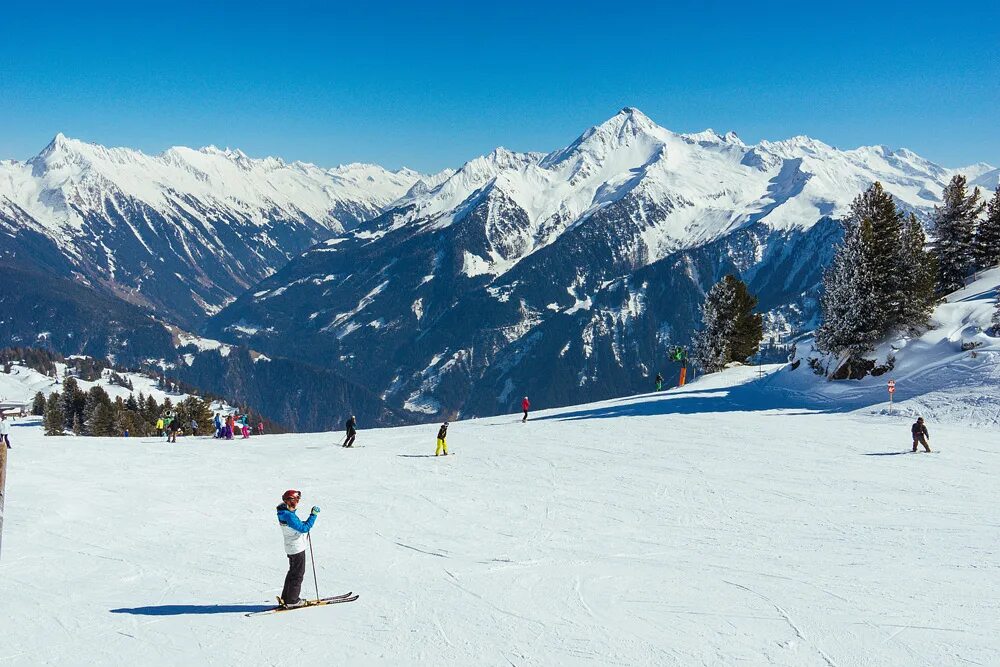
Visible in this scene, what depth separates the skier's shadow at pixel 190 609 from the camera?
41.4 feet

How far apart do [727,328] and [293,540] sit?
211 feet

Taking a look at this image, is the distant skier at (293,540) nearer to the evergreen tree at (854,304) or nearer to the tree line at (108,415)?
the evergreen tree at (854,304)

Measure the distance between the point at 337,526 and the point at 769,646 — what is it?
1227 centimetres

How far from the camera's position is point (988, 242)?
199ft

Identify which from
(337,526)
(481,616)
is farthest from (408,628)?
(337,526)

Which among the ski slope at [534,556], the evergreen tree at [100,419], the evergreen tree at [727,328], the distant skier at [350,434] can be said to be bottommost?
the ski slope at [534,556]

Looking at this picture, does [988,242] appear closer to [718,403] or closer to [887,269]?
[887,269]

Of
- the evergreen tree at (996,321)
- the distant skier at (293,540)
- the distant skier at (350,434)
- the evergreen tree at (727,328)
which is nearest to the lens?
the distant skier at (293,540)

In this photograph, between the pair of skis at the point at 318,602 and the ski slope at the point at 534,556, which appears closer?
the ski slope at the point at 534,556

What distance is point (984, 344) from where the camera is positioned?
39.8 meters

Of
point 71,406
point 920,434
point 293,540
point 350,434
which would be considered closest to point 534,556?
point 293,540

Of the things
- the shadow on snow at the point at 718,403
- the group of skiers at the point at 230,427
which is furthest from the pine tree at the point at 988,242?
the group of skiers at the point at 230,427

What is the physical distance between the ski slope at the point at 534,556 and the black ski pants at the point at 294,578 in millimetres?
276

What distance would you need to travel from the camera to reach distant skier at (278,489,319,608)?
1216 centimetres
